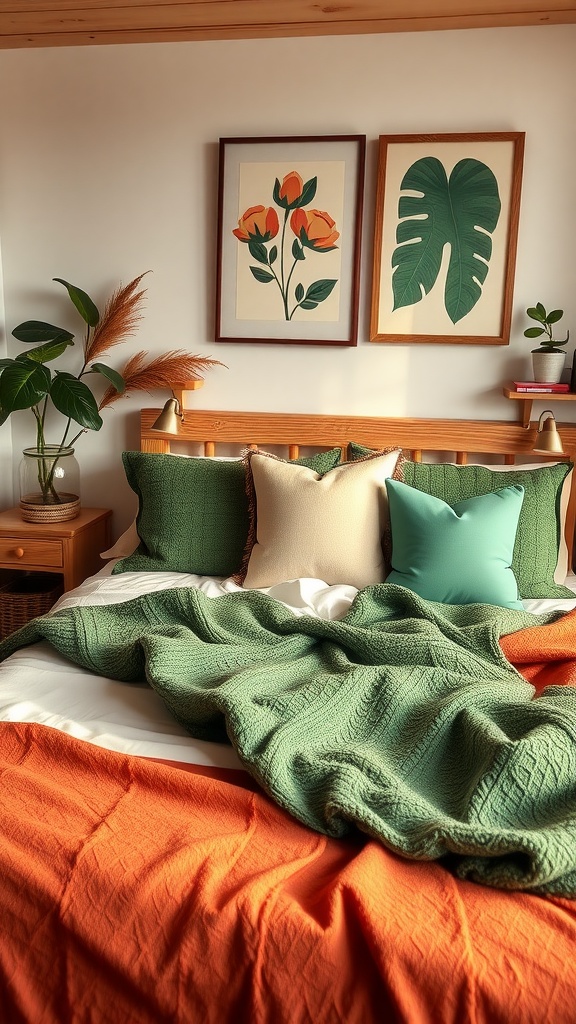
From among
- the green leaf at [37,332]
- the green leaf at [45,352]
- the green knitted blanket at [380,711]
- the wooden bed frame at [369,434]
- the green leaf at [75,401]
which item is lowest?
the green knitted blanket at [380,711]

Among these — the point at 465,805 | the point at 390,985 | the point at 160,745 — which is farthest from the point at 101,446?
the point at 390,985

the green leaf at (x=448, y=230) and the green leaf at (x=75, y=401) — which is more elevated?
the green leaf at (x=448, y=230)

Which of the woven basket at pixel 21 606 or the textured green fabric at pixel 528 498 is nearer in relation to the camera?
the textured green fabric at pixel 528 498

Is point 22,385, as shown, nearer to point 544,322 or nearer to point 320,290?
point 320,290

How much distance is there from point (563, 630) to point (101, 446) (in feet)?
6.24

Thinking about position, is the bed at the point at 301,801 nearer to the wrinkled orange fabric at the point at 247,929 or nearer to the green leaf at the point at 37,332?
the wrinkled orange fabric at the point at 247,929

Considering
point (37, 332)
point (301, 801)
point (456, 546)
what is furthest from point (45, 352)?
point (301, 801)

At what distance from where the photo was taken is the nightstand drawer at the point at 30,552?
290cm

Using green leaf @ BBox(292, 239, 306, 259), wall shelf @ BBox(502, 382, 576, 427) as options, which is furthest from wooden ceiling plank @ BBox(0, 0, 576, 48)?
wall shelf @ BBox(502, 382, 576, 427)

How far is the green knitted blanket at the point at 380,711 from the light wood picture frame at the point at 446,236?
1169mm

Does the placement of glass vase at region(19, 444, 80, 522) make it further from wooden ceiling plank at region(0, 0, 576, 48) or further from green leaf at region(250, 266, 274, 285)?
wooden ceiling plank at region(0, 0, 576, 48)

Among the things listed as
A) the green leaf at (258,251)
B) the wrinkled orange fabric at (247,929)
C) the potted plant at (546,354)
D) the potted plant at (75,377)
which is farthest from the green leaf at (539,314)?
the wrinkled orange fabric at (247,929)

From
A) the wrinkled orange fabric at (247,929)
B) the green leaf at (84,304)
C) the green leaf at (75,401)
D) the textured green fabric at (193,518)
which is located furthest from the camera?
the green leaf at (84,304)

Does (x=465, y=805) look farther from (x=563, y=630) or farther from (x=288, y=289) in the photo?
(x=288, y=289)
